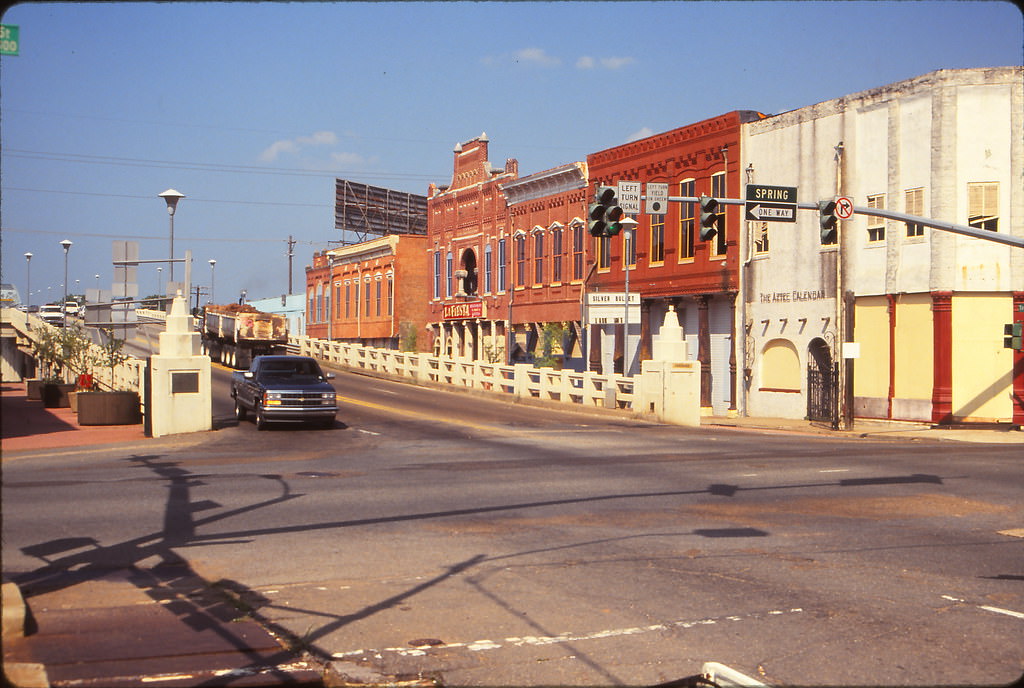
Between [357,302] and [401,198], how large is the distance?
1897 centimetres

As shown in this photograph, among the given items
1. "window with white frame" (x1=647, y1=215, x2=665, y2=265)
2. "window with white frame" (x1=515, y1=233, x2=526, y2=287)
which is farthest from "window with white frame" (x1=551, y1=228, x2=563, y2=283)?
"window with white frame" (x1=647, y1=215, x2=665, y2=265)

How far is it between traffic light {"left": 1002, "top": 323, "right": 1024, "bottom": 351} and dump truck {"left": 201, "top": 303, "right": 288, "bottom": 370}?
32698 mm

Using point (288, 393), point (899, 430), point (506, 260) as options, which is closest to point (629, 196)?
point (288, 393)

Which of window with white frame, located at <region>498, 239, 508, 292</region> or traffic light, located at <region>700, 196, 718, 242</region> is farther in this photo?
window with white frame, located at <region>498, 239, 508, 292</region>

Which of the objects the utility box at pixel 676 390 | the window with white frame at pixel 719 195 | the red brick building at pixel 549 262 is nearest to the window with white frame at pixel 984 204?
the utility box at pixel 676 390

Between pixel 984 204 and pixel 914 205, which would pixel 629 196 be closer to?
pixel 914 205

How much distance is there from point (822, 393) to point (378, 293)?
41.8m

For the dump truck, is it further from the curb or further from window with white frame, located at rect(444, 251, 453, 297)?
the curb

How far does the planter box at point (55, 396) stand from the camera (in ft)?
121

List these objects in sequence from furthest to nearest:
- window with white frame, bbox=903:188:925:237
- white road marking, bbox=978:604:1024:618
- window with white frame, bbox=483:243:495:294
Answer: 1. window with white frame, bbox=483:243:495:294
2. window with white frame, bbox=903:188:925:237
3. white road marking, bbox=978:604:1024:618

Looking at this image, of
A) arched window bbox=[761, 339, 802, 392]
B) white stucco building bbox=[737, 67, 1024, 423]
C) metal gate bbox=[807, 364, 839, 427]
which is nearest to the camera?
white stucco building bbox=[737, 67, 1024, 423]

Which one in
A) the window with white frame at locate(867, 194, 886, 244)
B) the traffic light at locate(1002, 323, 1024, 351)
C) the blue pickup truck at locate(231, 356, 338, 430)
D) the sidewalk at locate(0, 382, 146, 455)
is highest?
the window with white frame at locate(867, 194, 886, 244)

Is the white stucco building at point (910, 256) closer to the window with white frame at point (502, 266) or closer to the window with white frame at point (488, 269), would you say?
the window with white frame at point (502, 266)

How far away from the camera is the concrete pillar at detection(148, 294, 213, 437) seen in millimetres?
25031
